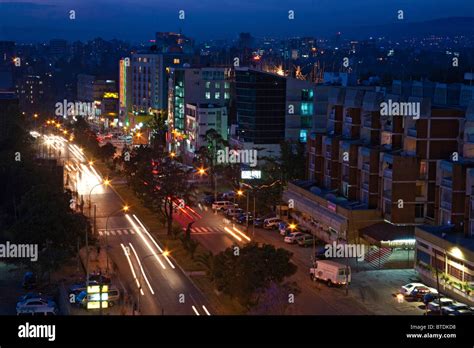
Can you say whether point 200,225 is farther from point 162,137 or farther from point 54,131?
point 54,131

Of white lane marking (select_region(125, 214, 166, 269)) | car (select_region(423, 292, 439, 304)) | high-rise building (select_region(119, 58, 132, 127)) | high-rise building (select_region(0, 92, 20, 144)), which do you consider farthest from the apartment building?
high-rise building (select_region(119, 58, 132, 127))

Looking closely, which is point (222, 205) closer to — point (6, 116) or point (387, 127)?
point (387, 127)

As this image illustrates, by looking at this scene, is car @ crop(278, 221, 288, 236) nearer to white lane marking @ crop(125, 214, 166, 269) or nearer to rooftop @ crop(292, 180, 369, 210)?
rooftop @ crop(292, 180, 369, 210)

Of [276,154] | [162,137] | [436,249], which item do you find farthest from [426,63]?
[436,249]

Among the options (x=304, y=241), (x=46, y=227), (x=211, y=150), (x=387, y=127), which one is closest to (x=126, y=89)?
(x=211, y=150)

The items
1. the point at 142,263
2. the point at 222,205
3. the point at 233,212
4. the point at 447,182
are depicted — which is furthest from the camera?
the point at 222,205

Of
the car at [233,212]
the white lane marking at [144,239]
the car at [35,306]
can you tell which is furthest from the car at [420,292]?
the car at [233,212]

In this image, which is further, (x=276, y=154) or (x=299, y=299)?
(x=276, y=154)
